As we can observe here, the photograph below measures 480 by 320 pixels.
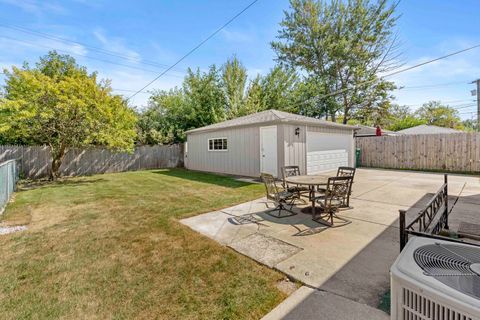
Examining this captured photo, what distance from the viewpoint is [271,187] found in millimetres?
5488

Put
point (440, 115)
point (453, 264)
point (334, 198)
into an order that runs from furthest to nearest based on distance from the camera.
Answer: point (440, 115), point (334, 198), point (453, 264)

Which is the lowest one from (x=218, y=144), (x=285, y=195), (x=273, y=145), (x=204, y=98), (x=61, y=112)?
(x=285, y=195)

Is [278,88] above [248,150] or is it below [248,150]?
above

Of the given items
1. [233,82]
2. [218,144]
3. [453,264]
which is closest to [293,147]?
[218,144]

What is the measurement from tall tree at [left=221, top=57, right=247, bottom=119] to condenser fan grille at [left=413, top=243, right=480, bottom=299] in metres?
19.0

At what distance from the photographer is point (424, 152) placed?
494 inches

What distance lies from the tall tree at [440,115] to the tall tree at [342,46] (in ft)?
76.9

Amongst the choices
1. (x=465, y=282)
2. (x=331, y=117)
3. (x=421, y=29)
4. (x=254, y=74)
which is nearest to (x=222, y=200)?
(x=465, y=282)

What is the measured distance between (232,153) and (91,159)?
27.4ft

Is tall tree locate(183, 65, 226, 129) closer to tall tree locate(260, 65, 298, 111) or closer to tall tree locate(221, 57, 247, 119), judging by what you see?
tall tree locate(221, 57, 247, 119)

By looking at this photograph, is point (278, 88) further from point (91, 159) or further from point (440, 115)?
point (440, 115)

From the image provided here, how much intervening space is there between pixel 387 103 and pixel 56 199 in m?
24.7

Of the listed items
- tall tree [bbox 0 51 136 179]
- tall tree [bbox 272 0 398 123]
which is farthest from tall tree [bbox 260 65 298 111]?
tall tree [bbox 0 51 136 179]

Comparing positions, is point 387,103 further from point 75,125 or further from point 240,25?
point 75,125
